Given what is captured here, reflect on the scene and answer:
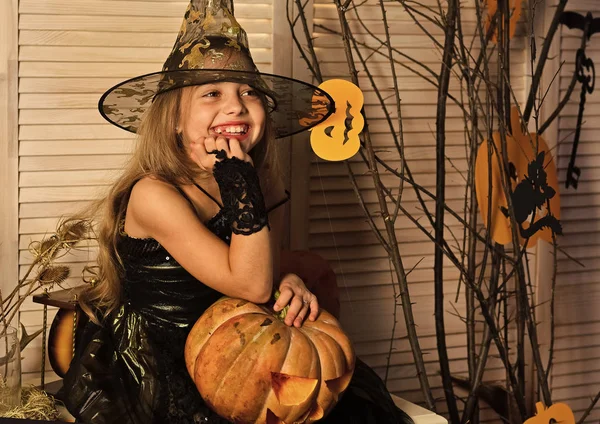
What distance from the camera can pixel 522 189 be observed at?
2324mm

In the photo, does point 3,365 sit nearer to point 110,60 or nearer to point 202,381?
point 202,381

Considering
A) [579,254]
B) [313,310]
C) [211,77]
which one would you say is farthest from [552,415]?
[211,77]

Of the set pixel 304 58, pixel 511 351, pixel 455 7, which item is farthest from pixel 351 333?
pixel 455 7

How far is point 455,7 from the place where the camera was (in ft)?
7.55

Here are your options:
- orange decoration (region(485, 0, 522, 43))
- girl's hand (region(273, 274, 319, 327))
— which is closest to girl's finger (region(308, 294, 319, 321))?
girl's hand (region(273, 274, 319, 327))

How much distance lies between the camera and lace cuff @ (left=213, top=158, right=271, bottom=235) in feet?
5.68

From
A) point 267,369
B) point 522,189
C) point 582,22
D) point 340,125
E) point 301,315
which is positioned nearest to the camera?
point 267,369

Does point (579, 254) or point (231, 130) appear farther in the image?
point (579, 254)

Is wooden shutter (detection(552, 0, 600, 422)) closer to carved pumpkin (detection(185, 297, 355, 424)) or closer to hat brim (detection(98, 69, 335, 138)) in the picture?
hat brim (detection(98, 69, 335, 138))

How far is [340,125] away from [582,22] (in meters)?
1.19

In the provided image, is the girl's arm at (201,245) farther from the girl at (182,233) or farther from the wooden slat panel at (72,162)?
the wooden slat panel at (72,162)

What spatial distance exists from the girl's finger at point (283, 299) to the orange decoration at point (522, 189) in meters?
0.81

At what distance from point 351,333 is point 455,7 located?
1050mm

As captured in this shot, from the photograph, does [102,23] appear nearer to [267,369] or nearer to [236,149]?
[236,149]
